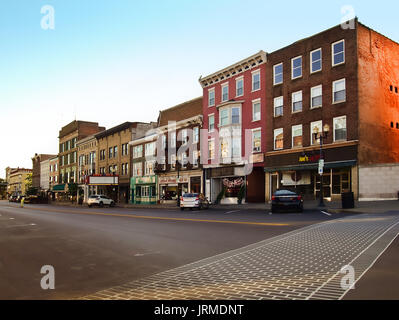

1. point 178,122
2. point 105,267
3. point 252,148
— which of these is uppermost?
point 178,122

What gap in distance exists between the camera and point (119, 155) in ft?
205

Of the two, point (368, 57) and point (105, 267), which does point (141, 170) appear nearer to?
point (368, 57)

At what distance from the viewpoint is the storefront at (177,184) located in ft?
146

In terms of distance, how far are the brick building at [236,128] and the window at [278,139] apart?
4.83 feet

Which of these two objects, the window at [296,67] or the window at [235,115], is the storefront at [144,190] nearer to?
the window at [235,115]

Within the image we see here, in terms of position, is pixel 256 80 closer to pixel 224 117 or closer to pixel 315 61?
pixel 224 117

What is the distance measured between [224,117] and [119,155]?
2822cm

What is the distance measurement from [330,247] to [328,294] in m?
4.28

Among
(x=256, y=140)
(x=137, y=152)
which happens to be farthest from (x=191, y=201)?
(x=137, y=152)

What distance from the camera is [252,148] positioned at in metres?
37.2

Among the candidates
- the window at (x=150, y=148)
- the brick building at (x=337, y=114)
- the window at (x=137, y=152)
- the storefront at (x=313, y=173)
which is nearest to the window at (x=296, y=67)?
the brick building at (x=337, y=114)

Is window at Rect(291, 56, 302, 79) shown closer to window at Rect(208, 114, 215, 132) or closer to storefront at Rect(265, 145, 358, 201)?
storefront at Rect(265, 145, 358, 201)

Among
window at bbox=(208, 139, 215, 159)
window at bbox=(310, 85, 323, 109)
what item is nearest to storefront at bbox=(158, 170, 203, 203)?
window at bbox=(208, 139, 215, 159)
